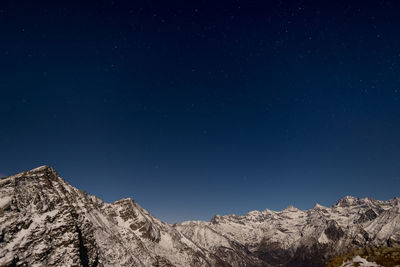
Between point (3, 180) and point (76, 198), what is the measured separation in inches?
1942

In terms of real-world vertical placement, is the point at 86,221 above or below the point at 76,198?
below

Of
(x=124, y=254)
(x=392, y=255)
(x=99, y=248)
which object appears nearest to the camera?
(x=392, y=255)

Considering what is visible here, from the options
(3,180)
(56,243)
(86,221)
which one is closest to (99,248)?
(86,221)

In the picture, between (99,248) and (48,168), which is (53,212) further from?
(99,248)

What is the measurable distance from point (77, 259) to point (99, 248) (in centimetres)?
3849

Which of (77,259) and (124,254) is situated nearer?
(77,259)

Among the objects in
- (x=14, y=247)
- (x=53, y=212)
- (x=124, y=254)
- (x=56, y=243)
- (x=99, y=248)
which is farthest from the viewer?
(x=124, y=254)

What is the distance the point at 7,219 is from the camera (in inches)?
4678

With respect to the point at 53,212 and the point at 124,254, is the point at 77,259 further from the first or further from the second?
the point at 124,254

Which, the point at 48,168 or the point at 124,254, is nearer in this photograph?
the point at 48,168

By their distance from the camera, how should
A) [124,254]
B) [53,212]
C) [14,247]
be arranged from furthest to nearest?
[124,254] < [53,212] < [14,247]

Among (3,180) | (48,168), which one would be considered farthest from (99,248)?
(3,180)

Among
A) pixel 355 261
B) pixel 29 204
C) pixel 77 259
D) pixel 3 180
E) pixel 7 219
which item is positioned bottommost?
pixel 355 261

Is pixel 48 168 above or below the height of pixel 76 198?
A: above
